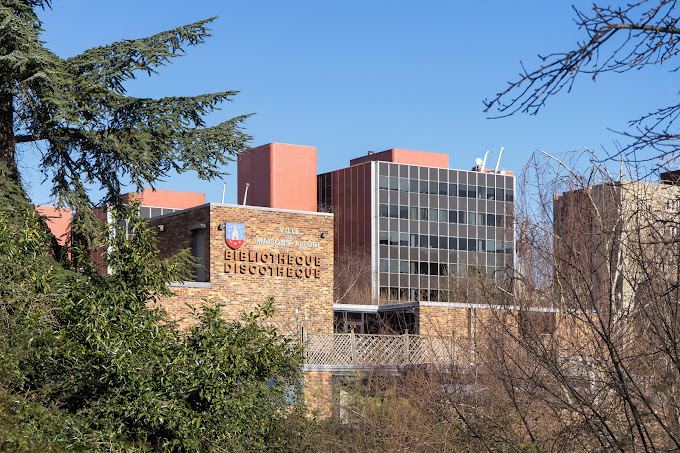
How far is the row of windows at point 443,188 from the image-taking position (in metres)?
81.9

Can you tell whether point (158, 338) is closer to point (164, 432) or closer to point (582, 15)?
point (164, 432)

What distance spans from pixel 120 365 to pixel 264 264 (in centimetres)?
2272

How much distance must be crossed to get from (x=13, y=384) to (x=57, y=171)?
29.3ft

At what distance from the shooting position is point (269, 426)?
1584 cm

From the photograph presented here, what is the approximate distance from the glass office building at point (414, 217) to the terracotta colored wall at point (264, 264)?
134ft

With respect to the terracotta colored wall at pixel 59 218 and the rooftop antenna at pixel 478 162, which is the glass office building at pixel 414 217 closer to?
the rooftop antenna at pixel 478 162

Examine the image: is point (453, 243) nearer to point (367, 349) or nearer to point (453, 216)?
point (453, 216)

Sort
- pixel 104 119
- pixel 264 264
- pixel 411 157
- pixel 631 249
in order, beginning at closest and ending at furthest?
pixel 631 249 → pixel 104 119 → pixel 264 264 → pixel 411 157

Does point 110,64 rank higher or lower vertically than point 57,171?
higher

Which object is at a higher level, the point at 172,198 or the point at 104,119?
the point at 172,198

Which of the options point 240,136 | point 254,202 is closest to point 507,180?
point 254,202

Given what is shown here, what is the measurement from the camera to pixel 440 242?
84000mm

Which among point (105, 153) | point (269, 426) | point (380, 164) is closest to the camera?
point (269, 426)

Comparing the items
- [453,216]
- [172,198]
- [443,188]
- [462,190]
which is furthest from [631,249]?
[172,198]
